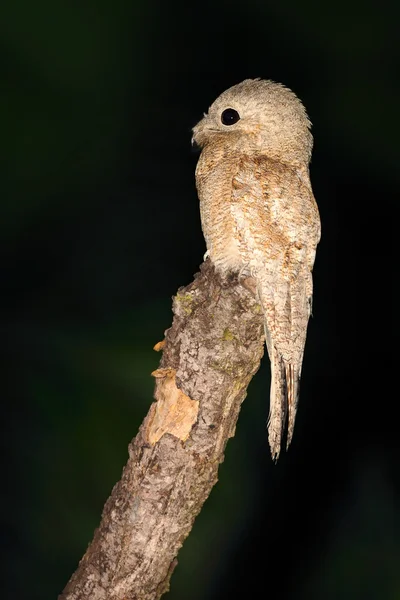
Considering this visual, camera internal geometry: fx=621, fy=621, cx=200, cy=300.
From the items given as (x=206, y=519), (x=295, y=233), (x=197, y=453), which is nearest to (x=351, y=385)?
(x=206, y=519)

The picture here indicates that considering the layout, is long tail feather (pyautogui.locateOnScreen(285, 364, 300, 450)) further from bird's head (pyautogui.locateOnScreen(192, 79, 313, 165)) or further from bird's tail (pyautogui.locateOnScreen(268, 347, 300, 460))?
bird's head (pyautogui.locateOnScreen(192, 79, 313, 165))

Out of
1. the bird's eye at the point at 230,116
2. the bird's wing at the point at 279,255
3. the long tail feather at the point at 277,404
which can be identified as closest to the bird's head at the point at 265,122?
the bird's eye at the point at 230,116

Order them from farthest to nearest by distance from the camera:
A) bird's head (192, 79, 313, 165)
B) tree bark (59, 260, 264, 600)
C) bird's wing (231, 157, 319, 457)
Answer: bird's head (192, 79, 313, 165) → bird's wing (231, 157, 319, 457) → tree bark (59, 260, 264, 600)

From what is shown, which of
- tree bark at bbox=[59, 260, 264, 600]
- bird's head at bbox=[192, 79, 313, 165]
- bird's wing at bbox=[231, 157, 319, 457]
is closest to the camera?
tree bark at bbox=[59, 260, 264, 600]

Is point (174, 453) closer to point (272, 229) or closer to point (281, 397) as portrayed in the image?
point (281, 397)

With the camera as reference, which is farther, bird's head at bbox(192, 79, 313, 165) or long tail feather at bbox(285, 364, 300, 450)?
bird's head at bbox(192, 79, 313, 165)

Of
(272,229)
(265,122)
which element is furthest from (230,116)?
(272,229)

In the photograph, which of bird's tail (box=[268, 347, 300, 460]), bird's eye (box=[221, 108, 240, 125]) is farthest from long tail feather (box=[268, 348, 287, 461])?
bird's eye (box=[221, 108, 240, 125])
